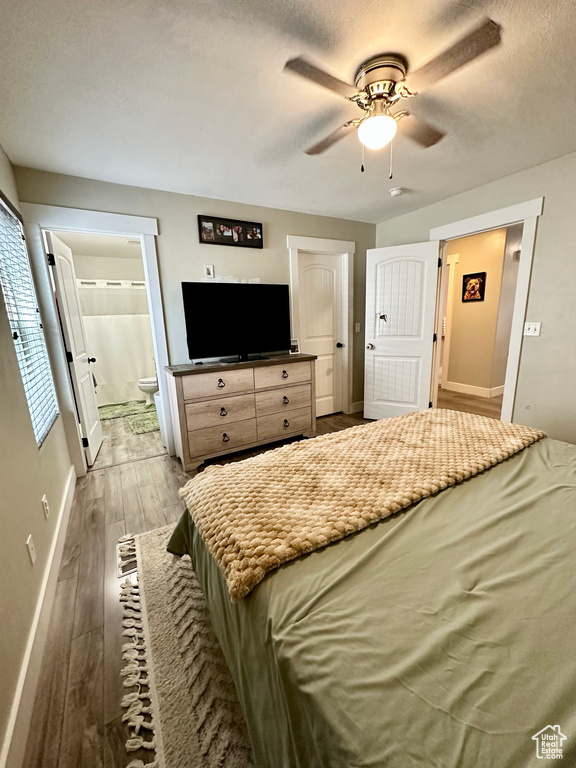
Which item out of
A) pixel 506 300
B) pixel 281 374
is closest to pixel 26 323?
pixel 281 374

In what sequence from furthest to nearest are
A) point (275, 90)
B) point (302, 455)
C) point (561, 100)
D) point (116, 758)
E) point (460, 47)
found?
point (561, 100)
point (275, 90)
point (302, 455)
point (460, 47)
point (116, 758)

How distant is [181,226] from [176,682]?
307cm

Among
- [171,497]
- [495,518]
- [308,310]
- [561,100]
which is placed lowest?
[171,497]

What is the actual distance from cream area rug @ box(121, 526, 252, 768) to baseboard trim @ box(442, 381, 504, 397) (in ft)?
15.2

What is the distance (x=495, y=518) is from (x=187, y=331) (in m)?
2.51

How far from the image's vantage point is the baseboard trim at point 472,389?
451 centimetres

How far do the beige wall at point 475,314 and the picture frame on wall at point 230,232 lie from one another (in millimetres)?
3040

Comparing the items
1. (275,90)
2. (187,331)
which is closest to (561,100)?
(275,90)

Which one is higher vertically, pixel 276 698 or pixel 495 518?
pixel 495 518

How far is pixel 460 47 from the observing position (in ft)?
3.63

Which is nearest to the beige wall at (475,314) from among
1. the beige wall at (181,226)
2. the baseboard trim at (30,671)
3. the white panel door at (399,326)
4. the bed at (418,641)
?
the white panel door at (399,326)

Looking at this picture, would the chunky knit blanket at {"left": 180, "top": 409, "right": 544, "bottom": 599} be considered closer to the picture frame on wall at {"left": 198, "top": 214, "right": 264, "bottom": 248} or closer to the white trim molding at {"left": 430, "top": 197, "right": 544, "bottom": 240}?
the white trim molding at {"left": 430, "top": 197, "right": 544, "bottom": 240}

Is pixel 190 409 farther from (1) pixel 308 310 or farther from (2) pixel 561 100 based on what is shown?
(2) pixel 561 100

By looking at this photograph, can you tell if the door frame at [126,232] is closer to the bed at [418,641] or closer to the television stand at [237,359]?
the television stand at [237,359]
